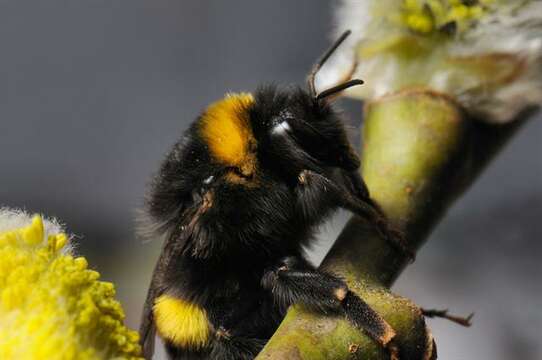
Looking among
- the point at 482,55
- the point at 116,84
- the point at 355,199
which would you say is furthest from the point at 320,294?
the point at 116,84

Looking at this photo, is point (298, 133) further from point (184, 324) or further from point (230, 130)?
point (184, 324)

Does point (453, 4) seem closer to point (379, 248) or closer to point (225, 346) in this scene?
point (379, 248)

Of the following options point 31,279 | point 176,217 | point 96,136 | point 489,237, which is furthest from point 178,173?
point 96,136

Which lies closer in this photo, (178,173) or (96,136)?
(178,173)

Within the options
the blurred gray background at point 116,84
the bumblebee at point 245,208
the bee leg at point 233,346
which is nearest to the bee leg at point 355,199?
the bumblebee at point 245,208

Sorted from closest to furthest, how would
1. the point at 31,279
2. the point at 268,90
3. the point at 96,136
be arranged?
1. the point at 31,279
2. the point at 268,90
3. the point at 96,136

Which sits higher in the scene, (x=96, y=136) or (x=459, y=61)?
(x=96, y=136)

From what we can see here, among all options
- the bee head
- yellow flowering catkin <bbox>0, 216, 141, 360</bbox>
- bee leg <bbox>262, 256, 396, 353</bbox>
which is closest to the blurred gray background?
the bee head
